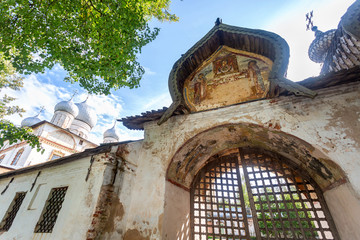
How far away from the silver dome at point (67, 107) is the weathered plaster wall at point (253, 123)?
2530cm

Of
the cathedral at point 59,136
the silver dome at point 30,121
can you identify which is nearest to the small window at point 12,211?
the cathedral at point 59,136

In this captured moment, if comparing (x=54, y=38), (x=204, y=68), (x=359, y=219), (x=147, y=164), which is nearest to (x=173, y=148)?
(x=147, y=164)

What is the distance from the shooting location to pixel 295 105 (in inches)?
157

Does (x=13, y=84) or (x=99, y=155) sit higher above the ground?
(x=13, y=84)

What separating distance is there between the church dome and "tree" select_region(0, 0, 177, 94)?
13475 millimetres

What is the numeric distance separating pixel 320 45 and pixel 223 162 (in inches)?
505

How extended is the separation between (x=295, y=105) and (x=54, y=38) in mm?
6653

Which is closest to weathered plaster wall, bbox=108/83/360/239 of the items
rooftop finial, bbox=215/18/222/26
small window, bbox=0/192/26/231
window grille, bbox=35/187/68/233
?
window grille, bbox=35/187/68/233

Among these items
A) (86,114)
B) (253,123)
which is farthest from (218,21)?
(86,114)

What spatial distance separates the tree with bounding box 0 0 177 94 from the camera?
15.1 feet

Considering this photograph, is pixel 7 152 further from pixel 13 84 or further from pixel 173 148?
pixel 173 148

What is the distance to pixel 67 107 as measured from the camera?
2533 centimetres

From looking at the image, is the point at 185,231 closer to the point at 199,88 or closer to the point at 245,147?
the point at 245,147

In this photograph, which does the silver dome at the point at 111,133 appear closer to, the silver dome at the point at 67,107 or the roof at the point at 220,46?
the silver dome at the point at 67,107
